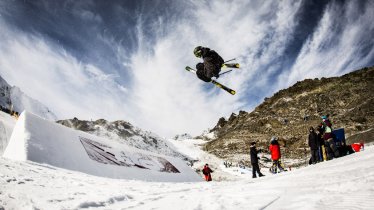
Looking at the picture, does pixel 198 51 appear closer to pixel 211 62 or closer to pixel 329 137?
pixel 211 62

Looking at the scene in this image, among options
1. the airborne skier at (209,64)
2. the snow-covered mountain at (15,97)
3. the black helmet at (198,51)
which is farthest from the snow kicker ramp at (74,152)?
the snow-covered mountain at (15,97)

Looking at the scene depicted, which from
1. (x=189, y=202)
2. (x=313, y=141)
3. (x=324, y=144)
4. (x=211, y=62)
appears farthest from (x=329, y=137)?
(x=189, y=202)

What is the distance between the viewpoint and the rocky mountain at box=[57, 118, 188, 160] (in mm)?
41031

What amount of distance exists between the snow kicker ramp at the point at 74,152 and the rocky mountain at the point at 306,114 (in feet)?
84.7

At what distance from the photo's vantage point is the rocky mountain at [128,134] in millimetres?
41031

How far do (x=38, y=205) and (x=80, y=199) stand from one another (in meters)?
0.74

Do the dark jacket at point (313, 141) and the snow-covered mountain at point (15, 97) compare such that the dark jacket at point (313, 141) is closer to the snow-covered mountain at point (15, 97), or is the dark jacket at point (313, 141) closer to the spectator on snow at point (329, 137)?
the spectator on snow at point (329, 137)

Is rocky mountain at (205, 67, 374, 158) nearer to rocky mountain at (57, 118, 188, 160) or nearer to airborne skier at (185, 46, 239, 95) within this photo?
rocky mountain at (57, 118, 188, 160)

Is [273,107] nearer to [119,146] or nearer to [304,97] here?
[304,97]

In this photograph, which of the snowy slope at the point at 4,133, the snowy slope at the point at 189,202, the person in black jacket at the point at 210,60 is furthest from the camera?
the snowy slope at the point at 4,133

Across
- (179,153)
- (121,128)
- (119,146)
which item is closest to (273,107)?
(179,153)

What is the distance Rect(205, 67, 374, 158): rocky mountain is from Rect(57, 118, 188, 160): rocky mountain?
8434 millimetres

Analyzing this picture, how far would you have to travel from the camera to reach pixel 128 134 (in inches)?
1726

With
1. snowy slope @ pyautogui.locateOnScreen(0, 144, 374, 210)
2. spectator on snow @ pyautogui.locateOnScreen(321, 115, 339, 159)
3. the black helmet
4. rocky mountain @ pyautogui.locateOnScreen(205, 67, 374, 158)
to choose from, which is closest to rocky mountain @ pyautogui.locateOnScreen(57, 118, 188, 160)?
rocky mountain @ pyautogui.locateOnScreen(205, 67, 374, 158)
